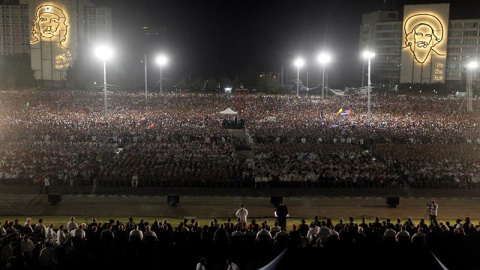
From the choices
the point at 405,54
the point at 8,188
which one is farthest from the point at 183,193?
the point at 405,54

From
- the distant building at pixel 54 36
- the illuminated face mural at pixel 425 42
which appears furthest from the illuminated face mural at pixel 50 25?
the illuminated face mural at pixel 425 42

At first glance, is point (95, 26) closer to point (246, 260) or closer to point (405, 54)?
point (405, 54)

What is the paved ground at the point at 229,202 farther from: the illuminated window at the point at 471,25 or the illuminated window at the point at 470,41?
the illuminated window at the point at 471,25

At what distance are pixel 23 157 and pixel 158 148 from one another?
7.49 m

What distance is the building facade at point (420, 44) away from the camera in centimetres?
9588

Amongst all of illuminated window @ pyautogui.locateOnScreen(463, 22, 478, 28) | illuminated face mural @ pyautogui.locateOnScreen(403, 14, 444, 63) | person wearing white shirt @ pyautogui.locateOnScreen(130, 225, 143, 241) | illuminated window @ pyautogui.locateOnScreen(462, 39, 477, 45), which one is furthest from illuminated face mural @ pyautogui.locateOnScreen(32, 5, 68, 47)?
person wearing white shirt @ pyautogui.locateOnScreen(130, 225, 143, 241)

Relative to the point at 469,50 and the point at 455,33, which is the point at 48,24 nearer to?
the point at 455,33

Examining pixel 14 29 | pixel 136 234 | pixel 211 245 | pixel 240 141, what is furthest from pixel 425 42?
pixel 136 234

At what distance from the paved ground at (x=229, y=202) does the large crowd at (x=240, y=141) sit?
0.74m

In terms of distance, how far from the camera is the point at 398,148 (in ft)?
101

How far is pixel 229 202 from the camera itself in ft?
76.9

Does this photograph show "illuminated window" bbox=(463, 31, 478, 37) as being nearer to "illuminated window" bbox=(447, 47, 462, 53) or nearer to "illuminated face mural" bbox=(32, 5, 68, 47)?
"illuminated window" bbox=(447, 47, 462, 53)

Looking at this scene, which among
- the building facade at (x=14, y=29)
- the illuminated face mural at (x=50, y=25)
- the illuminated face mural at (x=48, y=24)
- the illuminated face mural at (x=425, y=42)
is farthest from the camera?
the building facade at (x=14, y=29)

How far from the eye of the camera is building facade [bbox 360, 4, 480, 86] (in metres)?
95.9
